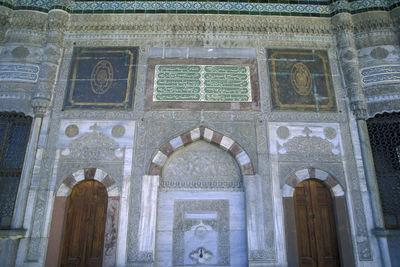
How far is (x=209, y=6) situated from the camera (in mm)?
6227

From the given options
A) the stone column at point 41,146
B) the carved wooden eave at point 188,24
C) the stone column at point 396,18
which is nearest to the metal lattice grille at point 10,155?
the stone column at point 41,146

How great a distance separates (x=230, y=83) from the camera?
5.81 metres

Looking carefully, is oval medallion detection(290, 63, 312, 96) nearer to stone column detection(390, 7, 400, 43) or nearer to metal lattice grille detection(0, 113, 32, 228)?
stone column detection(390, 7, 400, 43)

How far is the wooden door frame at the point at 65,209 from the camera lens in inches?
188

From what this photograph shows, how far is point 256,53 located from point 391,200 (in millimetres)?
3621

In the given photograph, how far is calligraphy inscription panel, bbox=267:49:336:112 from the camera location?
18.7 feet

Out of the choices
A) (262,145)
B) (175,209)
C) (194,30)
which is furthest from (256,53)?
(175,209)

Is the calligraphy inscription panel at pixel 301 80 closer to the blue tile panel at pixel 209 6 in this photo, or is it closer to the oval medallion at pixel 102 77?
the blue tile panel at pixel 209 6

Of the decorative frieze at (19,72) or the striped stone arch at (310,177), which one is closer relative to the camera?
the striped stone arch at (310,177)

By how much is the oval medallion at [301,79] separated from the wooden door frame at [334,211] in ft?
5.12

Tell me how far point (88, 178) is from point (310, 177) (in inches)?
151

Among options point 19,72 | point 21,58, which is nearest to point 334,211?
point 19,72

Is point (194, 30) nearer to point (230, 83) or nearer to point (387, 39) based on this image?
point (230, 83)

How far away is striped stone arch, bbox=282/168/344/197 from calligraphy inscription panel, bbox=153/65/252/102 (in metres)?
1.63
